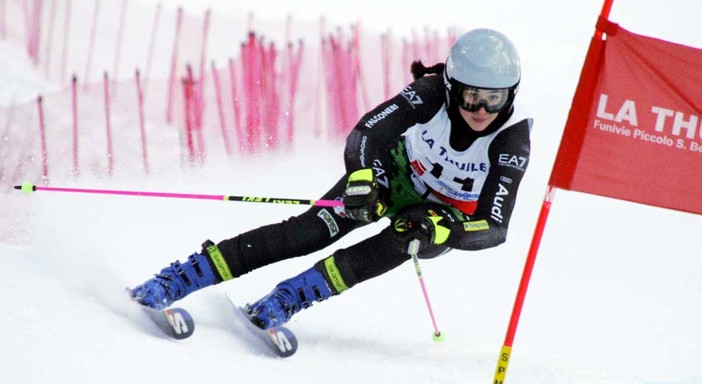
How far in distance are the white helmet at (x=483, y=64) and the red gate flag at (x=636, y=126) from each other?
296 mm

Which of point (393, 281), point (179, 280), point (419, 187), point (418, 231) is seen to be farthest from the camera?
point (393, 281)

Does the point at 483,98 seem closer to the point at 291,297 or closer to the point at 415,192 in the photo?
the point at 415,192

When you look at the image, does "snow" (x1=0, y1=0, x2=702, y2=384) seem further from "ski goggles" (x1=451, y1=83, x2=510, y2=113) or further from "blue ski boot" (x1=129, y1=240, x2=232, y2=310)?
"ski goggles" (x1=451, y1=83, x2=510, y2=113)

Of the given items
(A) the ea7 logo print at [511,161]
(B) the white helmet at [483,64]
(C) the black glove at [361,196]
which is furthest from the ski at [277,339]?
(B) the white helmet at [483,64]

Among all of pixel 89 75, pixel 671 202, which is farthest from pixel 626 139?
pixel 89 75

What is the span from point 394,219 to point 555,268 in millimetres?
3015

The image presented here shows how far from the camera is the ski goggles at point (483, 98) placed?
3.58 metres

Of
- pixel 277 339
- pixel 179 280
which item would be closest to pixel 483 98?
pixel 277 339

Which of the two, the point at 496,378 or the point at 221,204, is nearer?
the point at 496,378

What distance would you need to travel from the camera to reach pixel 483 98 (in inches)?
141

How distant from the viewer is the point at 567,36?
8.21m

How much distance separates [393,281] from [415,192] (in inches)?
66.1

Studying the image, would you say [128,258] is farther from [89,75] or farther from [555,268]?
[555,268]

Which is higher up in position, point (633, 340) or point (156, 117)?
point (156, 117)
